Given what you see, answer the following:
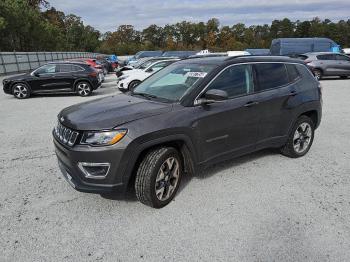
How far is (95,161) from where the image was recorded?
3.13m

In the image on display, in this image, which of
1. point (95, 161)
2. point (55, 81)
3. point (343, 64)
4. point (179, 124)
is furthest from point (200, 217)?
point (343, 64)

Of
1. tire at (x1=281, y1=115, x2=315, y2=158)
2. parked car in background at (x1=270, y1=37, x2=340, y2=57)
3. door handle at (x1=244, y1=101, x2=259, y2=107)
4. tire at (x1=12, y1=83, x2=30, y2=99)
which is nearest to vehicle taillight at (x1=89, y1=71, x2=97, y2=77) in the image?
tire at (x1=12, y1=83, x2=30, y2=99)

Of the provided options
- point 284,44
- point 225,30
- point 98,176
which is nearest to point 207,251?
point 98,176

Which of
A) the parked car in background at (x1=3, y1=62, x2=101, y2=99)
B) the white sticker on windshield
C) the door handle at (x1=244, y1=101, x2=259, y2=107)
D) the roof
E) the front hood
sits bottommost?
the parked car in background at (x1=3, y1=62, x2=101, y2=99)

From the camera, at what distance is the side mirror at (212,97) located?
3543 mm

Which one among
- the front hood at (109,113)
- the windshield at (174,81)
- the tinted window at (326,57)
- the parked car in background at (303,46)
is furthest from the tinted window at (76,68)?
the parked car in background at (303,46)

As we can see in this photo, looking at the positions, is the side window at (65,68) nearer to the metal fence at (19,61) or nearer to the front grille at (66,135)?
the front grille at (66,135)

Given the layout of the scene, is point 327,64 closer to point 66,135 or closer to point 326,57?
point 326,57

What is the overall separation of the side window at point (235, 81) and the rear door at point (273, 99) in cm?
15

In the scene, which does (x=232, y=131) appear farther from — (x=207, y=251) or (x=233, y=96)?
(x=207, y=251)

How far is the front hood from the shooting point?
10.6ft

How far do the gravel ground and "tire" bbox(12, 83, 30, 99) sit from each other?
8.47m

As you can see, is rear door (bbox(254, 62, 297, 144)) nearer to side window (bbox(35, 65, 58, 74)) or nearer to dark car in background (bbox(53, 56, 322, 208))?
dark car in background (bbox(53, 56, 322, 208))

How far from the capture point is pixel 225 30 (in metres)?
90.5
